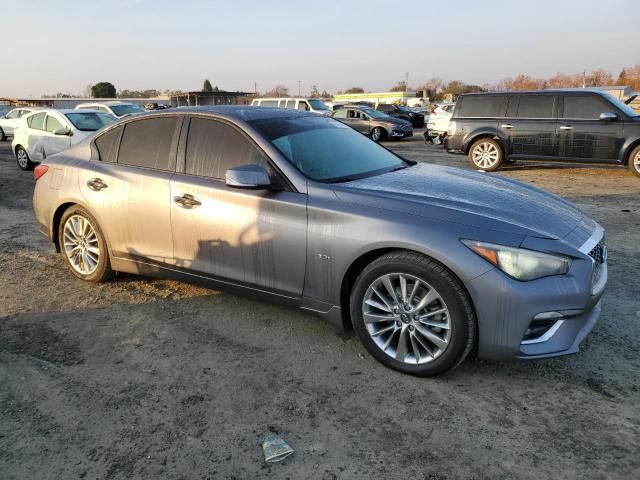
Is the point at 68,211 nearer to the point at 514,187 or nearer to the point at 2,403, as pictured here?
the point at 2,403

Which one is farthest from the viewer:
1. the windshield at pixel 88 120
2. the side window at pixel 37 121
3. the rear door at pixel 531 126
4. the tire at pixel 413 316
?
the side window at pixel 37 121

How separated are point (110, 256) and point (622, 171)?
12.6 metres

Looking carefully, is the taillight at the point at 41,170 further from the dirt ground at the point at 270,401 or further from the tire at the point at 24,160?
the tire at the point at 24,160

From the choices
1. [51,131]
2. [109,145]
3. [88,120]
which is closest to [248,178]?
[109,145]

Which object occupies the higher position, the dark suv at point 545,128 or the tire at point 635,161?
the dark suv at point 545,128

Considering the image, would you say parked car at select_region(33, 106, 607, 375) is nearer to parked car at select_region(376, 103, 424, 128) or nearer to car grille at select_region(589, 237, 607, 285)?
car grille at select_region(589, 237, 607, 285)

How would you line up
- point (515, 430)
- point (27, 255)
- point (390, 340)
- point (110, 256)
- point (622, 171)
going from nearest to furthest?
point (515, 430) → point (390, 340) → point (110, 256) → point (27, 255) → point (622, 171)

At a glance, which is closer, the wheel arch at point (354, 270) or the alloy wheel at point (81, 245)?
the wheel arch at point (354, 270)

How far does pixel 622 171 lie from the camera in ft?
41.9

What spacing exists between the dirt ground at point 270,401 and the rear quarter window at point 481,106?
8.59m

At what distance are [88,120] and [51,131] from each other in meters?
0.91

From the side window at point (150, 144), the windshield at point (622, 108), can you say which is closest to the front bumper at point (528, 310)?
the side window at point (150, 144)

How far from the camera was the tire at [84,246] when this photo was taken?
4.65m

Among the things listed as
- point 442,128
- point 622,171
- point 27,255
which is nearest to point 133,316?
point 27,255
